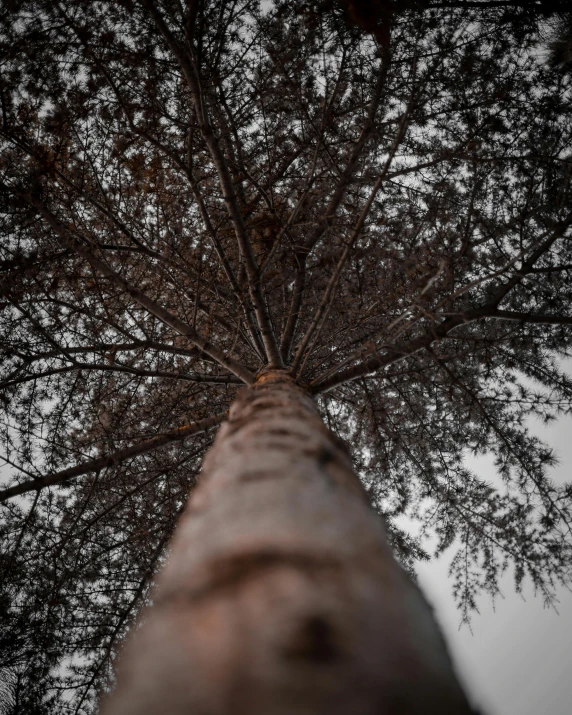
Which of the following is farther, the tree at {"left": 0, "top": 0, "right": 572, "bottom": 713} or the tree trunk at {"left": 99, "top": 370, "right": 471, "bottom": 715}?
the tree at {"left": 0, "top": 0, "right": 572, "bottom": 713}

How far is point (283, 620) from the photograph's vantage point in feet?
1.55

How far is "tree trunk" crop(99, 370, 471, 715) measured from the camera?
404 millimetres

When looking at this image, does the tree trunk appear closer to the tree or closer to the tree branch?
the tree

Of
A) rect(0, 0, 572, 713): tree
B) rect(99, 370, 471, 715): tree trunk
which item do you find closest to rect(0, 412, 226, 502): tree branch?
rect(0, 0, 572, 713): tree

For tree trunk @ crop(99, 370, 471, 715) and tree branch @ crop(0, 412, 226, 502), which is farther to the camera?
tree branch @ crop(0, 412, 226, 502)

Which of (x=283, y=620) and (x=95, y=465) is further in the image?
(x=95, y=465)

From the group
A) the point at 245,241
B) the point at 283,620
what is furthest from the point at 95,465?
the point at 283,620

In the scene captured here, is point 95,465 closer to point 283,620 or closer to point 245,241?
point 245,241

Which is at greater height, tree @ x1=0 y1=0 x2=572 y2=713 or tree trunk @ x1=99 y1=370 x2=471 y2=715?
tree @ x1=0 y1=0 x2=572 y2=713

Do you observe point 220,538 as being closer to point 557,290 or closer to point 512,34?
point 557,290

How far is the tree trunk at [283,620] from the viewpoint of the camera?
1.32 feet

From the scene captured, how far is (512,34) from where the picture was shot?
9.94ft

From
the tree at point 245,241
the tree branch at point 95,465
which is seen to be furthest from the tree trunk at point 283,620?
the tree branch at point 95,465

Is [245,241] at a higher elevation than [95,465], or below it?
higher
